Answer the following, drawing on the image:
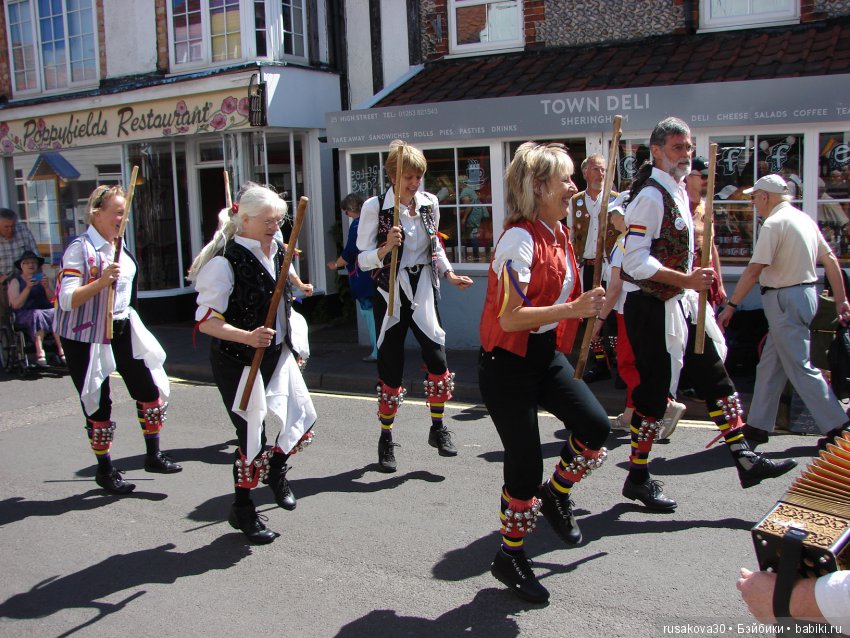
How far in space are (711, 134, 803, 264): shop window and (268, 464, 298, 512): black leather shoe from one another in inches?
221

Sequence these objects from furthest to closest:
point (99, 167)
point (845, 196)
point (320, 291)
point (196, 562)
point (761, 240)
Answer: point (99, 167)
point (320, 291)
point (845, 196)
point (761, 240)
point (196, 562)

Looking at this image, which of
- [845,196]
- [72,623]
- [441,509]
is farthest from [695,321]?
[845,196]

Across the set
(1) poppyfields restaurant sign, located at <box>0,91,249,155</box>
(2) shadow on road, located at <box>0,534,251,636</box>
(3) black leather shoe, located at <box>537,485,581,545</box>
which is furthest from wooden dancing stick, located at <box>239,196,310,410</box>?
(1) poppyfields restaurant sign, located at <box>0,91,249,155</box>

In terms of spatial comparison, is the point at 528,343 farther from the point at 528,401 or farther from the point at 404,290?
the point at 404,290

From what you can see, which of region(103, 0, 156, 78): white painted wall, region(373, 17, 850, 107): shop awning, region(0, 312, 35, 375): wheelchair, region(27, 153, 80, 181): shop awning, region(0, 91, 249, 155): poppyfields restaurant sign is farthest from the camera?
region(27, 153, 80, 181): shop awning

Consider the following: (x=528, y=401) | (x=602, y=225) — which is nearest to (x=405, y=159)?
(x=602, y=225)

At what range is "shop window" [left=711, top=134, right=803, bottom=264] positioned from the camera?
8.35 metres

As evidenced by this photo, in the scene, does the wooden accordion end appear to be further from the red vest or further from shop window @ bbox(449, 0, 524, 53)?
shop window @ bbox(449, 0, 524, 53)

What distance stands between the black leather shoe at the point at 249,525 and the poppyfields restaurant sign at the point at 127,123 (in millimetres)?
7909

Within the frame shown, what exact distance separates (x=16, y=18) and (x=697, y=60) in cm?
1111

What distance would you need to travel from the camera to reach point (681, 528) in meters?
4.56

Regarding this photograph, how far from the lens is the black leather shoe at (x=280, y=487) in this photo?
4816mm

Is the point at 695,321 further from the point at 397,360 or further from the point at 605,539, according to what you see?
the point at 397,360

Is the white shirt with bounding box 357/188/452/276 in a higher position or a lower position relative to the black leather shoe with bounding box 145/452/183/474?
higher
